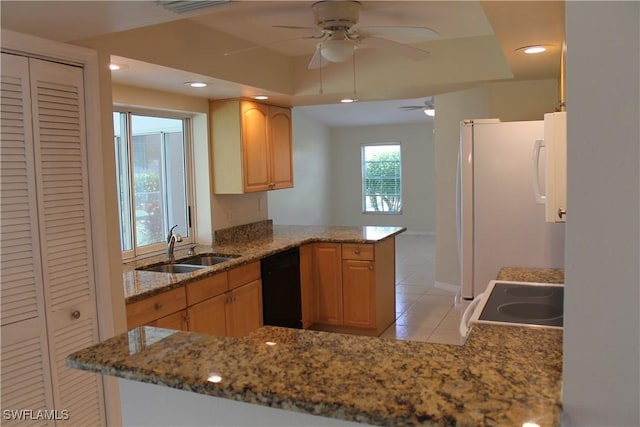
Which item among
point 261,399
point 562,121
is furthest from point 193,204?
point 261,399

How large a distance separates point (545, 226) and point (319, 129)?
7.32m

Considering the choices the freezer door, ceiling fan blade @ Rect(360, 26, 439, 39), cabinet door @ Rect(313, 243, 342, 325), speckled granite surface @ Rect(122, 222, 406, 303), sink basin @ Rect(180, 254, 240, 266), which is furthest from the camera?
cabinet door @ Rect(313, 243, 342, 325)

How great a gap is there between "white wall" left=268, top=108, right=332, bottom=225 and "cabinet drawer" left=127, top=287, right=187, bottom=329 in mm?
4931

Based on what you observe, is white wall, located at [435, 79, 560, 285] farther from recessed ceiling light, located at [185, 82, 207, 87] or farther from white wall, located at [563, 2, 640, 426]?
white wall, located at [563, 2, 640, 426]

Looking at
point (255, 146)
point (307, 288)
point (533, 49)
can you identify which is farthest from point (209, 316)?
point (533, 49)

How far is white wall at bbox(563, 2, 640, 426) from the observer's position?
37.9 inches

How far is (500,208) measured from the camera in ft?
10.6

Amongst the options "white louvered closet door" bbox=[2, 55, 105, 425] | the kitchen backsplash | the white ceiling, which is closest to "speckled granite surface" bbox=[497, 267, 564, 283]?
the white ceiling

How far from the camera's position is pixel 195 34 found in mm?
3336

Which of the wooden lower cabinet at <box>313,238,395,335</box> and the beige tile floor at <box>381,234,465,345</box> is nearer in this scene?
the wooden lower cabinet at <box>313,238,395,335</box>

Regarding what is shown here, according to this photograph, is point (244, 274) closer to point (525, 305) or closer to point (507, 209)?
point (507, 209)

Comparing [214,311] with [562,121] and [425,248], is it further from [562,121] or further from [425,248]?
[425,248]

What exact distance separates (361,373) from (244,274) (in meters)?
2.59

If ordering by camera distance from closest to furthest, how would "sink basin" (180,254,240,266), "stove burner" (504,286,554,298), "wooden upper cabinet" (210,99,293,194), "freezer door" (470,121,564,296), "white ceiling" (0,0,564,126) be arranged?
"white ceiling" (0,0,564,126), "stove burner" (504,286,554,298), "freezer door" (470,121,564,296), "sink basin" (180,254,240,266), "wooden upper cabinet" (210,99,293,194)
